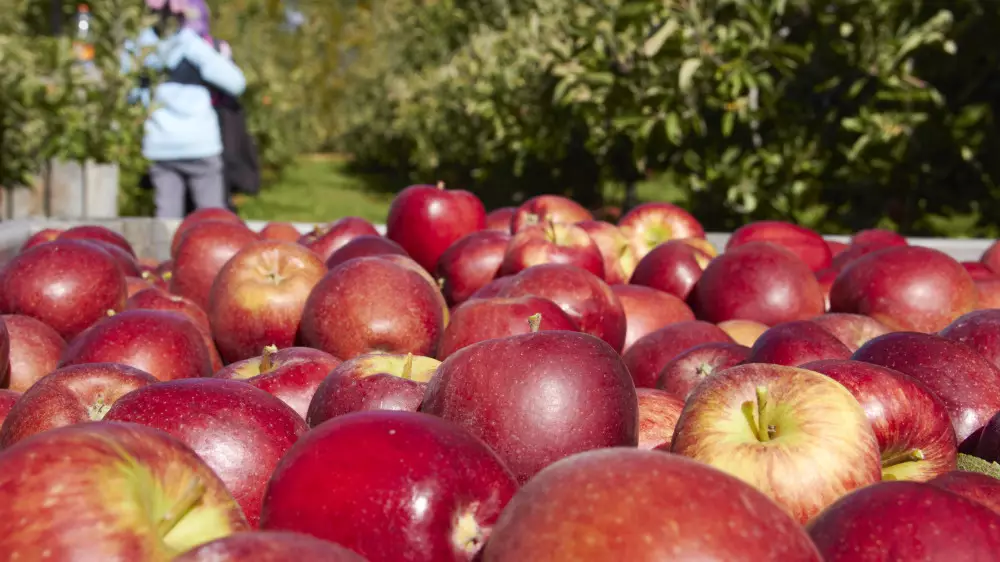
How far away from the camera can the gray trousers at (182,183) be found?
7086mm

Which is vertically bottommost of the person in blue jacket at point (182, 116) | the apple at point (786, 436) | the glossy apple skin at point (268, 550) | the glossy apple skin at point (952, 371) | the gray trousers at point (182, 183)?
the gray trousers at point (182, 183)

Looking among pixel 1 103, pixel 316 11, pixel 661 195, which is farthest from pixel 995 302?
pixel 316 11

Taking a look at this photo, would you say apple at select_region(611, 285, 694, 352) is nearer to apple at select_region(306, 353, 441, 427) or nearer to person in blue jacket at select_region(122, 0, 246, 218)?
apple at select_region(306, 353, 441, 427)

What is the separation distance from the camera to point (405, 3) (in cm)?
2480

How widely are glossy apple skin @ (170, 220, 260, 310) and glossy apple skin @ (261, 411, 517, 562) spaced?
2173mm

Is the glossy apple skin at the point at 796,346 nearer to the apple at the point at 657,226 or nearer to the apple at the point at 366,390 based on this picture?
the apple at the point at 366,390

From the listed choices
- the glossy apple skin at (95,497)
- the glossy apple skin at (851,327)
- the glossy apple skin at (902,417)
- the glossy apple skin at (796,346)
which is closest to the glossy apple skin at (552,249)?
the glossy apple skin at (851,327)

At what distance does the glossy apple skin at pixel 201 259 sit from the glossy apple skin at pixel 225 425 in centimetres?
184

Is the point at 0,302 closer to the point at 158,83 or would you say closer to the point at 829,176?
the point at 158,83

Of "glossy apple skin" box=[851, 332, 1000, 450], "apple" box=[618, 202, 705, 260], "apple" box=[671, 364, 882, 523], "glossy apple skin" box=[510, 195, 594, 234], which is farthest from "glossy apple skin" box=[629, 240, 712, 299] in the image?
"apple" box=[671, 364, 882, 523]

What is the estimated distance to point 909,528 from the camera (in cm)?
112

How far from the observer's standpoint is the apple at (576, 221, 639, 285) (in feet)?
11.9

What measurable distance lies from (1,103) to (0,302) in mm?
5314

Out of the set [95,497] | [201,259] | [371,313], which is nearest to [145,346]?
[371,313]
